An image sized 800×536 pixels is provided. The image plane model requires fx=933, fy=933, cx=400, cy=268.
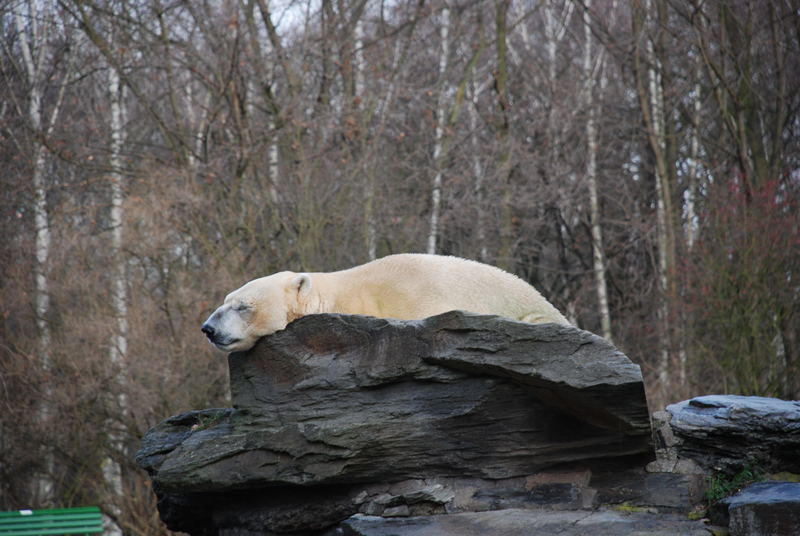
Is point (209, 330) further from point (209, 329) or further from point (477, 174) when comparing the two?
point (477, 174)

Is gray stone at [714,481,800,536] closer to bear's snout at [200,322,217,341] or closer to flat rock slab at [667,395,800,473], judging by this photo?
flat rock slab at [667,395,800,473]

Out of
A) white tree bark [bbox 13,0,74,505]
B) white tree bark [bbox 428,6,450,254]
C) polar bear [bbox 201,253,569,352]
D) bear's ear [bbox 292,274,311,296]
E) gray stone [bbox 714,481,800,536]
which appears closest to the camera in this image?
gray stone [bbox 714,481,800,536]

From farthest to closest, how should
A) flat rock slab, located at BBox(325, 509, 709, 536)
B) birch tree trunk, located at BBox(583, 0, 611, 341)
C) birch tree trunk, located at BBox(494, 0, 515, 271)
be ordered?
1. birch tree trunk, located at BBox(583, 0, 611, 341)
2. birch tree trunk, located at BBox(494, 0, 515, 271)
3. flat rock slab, located at BBox(325, 509, 709, 536)

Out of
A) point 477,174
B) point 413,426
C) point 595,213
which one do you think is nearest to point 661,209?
point 595,213

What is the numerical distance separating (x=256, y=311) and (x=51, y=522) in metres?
8.77

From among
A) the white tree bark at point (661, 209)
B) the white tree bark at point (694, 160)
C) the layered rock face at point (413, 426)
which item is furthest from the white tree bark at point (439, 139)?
the layered rock face at point (413, 426)

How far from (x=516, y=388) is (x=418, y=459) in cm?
78

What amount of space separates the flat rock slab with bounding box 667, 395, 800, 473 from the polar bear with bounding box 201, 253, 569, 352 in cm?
120

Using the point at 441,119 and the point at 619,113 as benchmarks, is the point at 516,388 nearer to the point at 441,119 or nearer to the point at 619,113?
the point at 441,119

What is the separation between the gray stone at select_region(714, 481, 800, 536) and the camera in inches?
195

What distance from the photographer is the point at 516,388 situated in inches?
229

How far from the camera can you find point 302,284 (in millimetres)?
6344

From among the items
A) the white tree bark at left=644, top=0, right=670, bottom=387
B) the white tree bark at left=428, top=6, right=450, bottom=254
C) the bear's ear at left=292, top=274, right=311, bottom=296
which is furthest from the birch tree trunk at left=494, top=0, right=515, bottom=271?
the bear's ear at left=292, top=274, right=311, bottom=296

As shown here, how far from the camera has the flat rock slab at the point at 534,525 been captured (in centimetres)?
520
